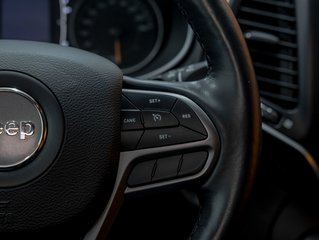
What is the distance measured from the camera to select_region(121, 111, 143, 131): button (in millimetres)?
828

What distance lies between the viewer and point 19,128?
793 millimetres

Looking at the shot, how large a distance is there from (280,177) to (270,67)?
21 cm

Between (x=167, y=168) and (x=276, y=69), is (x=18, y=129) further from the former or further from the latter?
(x=276, y=69)

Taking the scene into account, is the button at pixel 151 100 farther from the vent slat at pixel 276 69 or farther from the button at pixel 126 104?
the vent slat at pixel 276 69


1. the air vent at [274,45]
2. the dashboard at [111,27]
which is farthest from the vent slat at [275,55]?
the dashboard at [111,27]

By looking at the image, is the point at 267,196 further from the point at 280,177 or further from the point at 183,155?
the point at 183,155

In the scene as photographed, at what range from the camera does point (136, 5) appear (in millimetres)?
1864

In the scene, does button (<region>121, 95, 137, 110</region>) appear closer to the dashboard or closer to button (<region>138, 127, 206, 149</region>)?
button (<region>138, 127, 206, 149</region>)

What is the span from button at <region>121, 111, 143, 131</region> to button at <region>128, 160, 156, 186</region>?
0.15ft

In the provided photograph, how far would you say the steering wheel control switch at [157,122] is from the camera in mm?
825

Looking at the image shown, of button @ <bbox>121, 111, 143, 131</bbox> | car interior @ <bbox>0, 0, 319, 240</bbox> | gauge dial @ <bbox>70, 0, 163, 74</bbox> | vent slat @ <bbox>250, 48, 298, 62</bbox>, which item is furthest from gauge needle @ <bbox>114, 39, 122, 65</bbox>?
button @ <bbox>121, 111, 143, 131</bbox>

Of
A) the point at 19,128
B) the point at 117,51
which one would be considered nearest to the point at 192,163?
the point at 19,128

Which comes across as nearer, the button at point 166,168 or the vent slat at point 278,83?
the button at point 166,168

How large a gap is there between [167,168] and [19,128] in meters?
0.18
